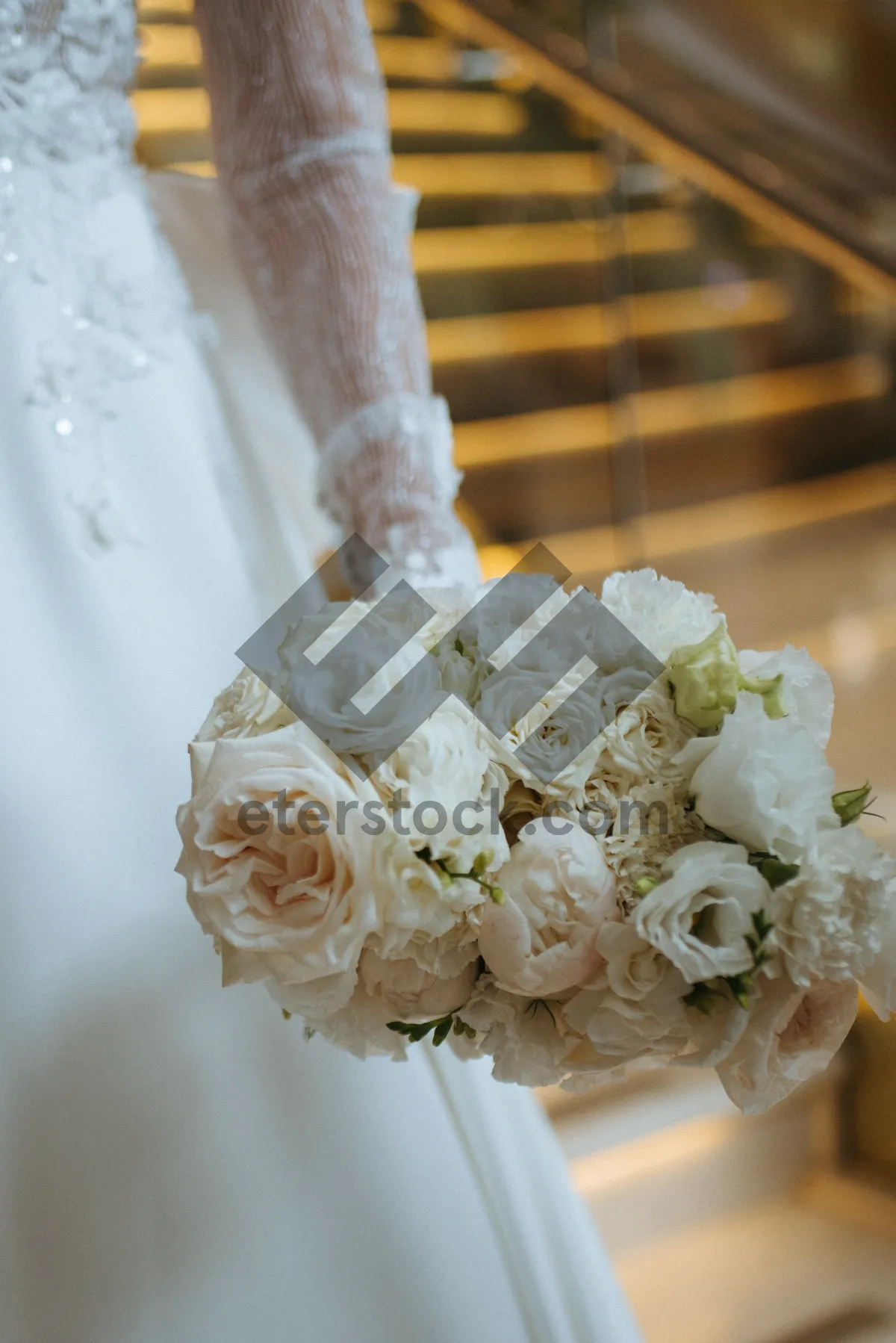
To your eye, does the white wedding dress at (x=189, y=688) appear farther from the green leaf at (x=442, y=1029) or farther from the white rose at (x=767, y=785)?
the white rose at (x=767, y=785)

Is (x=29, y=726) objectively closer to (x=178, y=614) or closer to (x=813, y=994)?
(x=178, y=614)

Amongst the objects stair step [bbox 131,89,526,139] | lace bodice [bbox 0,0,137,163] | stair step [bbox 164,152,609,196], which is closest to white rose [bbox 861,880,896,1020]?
lace bodice [bbox 0,0,137,163]

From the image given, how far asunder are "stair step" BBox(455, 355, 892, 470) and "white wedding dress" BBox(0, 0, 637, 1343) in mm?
1247

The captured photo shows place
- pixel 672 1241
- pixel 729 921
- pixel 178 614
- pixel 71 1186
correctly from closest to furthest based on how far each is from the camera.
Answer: pixel 729 921 < pixel 71 1186 < pixel 178 614 < pixel 672 1241

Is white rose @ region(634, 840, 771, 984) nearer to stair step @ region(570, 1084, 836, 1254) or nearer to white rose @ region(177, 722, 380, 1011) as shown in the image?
white rose @ region(177, 722, 380, 1011)

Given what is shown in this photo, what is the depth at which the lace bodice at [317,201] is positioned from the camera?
86 centimetres

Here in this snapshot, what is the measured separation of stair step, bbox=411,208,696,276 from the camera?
2.11m

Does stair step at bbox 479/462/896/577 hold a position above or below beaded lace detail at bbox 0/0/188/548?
below

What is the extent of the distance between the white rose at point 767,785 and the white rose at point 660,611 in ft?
0.21

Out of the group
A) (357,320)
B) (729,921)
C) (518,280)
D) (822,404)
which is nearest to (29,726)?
(357,320)

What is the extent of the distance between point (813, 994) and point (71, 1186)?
0.50 m

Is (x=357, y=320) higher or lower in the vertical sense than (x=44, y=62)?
lower

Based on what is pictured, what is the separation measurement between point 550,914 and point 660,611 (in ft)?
0.62

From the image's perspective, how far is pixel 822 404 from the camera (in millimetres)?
2340
